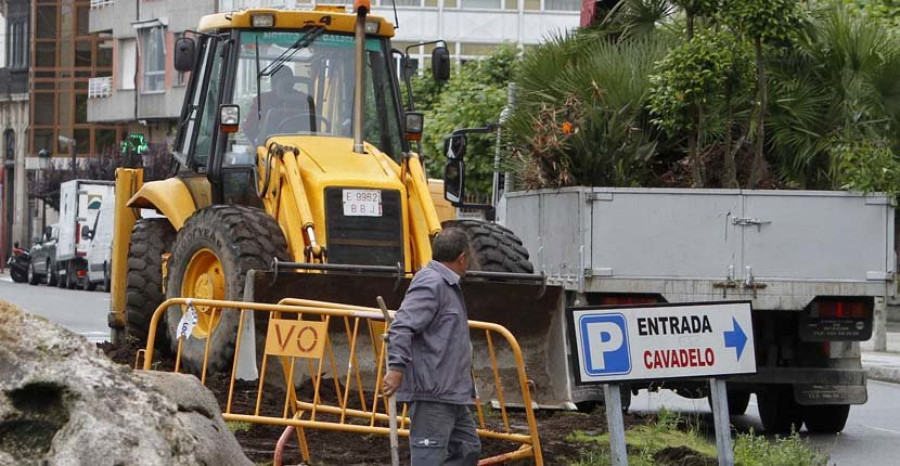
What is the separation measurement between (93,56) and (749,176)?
61384 millimetres

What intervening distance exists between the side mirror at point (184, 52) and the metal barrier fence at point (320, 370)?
342 cm

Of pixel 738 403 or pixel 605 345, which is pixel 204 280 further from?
pixel 738 403

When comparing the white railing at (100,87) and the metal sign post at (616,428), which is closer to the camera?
the metal sign post at (616,428)

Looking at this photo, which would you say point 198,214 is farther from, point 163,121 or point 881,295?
point 163,121

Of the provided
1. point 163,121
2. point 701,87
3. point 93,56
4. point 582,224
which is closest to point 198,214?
point 582,224

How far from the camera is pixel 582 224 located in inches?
557

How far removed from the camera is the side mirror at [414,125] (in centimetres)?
1449

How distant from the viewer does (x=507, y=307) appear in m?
12.8

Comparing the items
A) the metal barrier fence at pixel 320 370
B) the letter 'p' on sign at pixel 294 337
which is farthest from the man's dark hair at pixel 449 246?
the letter 'p' on sign at pixel 294 337

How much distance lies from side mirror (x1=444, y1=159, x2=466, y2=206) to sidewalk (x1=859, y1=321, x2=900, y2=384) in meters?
6.02

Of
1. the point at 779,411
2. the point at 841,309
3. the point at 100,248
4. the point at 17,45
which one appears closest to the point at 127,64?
the point at 17,45

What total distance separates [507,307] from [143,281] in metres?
3.66

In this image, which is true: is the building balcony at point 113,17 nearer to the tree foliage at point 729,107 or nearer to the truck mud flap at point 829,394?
the tree foliage at point 729,107

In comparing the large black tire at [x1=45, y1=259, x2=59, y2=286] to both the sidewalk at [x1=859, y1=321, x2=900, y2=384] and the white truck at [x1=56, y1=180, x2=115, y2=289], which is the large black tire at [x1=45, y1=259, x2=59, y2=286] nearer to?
the white truck at [x1=56, y1=180, x2=115, y2=289]
